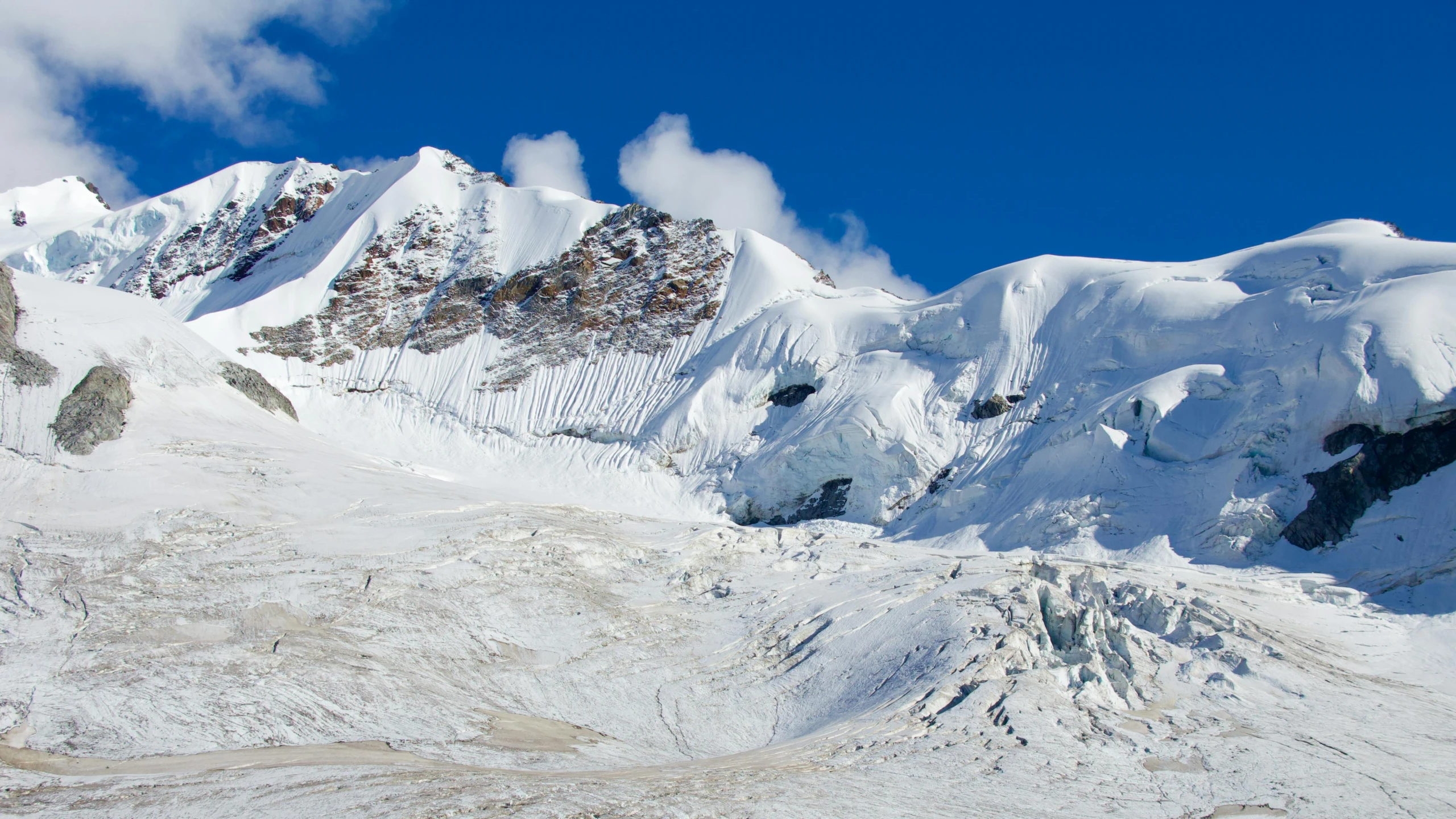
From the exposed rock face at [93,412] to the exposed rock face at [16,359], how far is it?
102 cm

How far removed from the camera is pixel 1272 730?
55.4ft

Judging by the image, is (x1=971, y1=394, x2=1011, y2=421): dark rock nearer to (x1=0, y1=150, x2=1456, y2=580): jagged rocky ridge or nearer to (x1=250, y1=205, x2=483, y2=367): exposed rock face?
(x1=0, y1=150, x2=1456, y2=580): jagged rocky ridge

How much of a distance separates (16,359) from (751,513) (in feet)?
82.9

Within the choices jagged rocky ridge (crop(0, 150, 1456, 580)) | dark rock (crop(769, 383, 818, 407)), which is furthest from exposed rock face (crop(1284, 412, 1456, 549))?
dark rock (crop(769, 383, 818, 407))

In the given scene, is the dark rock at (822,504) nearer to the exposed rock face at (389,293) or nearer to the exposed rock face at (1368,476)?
the exposed rock face at (1368,476)

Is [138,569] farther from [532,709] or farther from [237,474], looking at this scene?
[532,709]

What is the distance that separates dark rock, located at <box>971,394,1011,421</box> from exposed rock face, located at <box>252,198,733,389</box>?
59.8 feet

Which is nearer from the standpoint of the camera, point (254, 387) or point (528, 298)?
point (254, 387)

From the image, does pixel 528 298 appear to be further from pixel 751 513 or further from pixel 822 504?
pixel 822 504

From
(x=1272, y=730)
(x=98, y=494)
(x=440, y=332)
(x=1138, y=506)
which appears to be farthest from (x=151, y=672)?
(x=440, y=332)

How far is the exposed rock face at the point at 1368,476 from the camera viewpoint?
27203 millimetres

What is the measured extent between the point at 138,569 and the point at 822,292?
40196 mm

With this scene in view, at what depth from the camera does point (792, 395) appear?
4538 cm

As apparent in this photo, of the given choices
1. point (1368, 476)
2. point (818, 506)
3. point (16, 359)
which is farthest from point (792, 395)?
point (16, 359)
